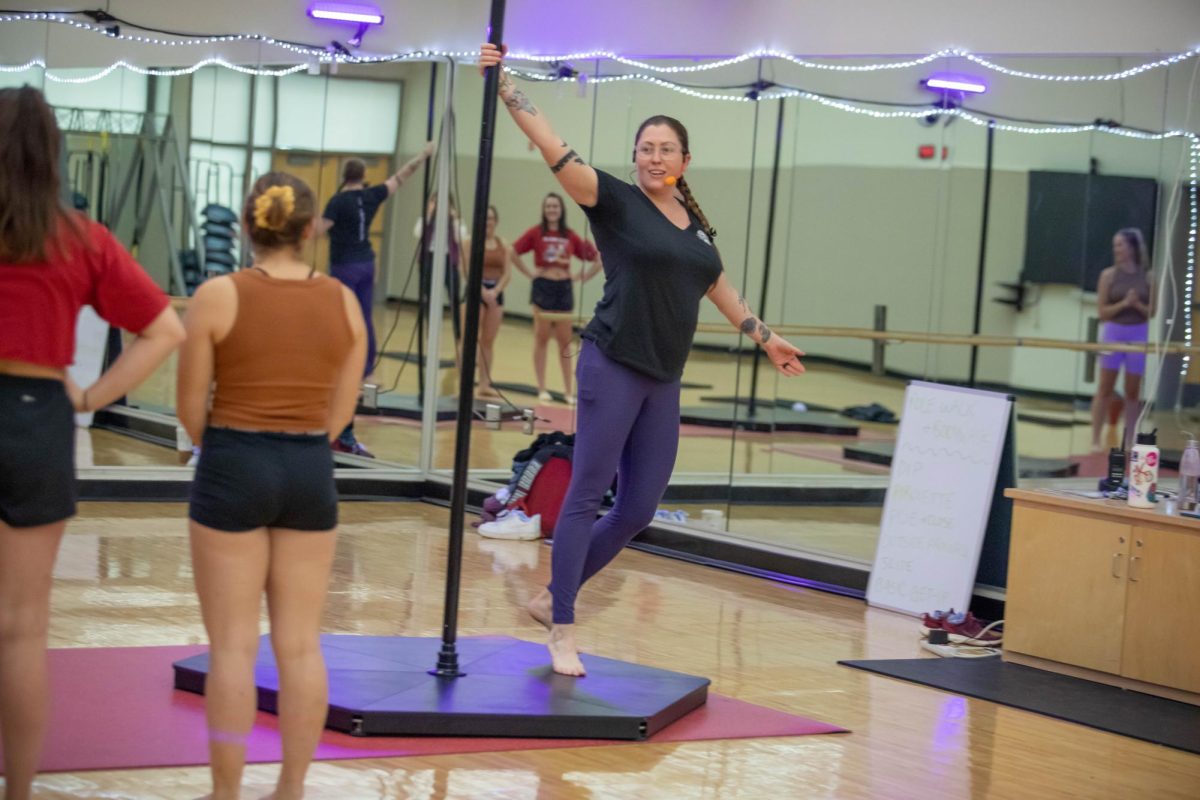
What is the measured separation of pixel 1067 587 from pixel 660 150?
2.18 meters

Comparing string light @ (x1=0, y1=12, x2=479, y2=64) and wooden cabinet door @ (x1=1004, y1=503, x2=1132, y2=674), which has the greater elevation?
string light @ (x1=0, y1=12, x2=479, y2=64)

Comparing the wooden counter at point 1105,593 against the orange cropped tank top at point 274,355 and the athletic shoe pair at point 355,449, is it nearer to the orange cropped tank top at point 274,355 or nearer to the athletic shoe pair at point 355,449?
the orange cropped tank top at point 274,355

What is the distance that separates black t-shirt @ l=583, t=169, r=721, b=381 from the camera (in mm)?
4188

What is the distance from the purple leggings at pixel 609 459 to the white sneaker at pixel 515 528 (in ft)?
9.20

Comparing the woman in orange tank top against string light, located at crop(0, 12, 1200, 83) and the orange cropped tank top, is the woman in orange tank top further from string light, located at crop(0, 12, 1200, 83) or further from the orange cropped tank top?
string light, located at crop(0, 12, 1200, 83)

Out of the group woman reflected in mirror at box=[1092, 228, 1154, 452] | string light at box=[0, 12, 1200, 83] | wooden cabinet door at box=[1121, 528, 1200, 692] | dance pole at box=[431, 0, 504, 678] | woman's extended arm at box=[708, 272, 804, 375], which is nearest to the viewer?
dance pole at box=[431, 0, 504, 678]

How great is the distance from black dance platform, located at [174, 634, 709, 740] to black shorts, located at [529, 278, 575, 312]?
11.3 feet

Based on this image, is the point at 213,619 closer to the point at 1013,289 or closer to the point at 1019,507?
the point at 1019,507

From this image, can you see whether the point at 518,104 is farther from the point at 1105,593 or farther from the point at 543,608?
the point at 1105,593

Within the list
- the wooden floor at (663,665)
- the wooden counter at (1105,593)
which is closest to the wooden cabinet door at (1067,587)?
the wooden counter at (1105,593)

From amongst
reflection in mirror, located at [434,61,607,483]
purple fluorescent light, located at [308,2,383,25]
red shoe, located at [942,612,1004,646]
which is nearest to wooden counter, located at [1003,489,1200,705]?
red shoe, located at [942,612,1004,646]

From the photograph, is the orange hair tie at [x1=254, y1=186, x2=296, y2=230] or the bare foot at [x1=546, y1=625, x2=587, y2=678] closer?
the orange hair tie at [x1=254, y1=186, x2=296, y2=230]

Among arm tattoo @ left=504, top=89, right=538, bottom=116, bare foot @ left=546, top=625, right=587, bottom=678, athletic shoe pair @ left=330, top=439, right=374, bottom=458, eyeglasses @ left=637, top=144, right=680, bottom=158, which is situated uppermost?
arm tattoo @ left=504, top=89, right=538, bottom=116

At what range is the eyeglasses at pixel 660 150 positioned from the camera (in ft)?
14.0
